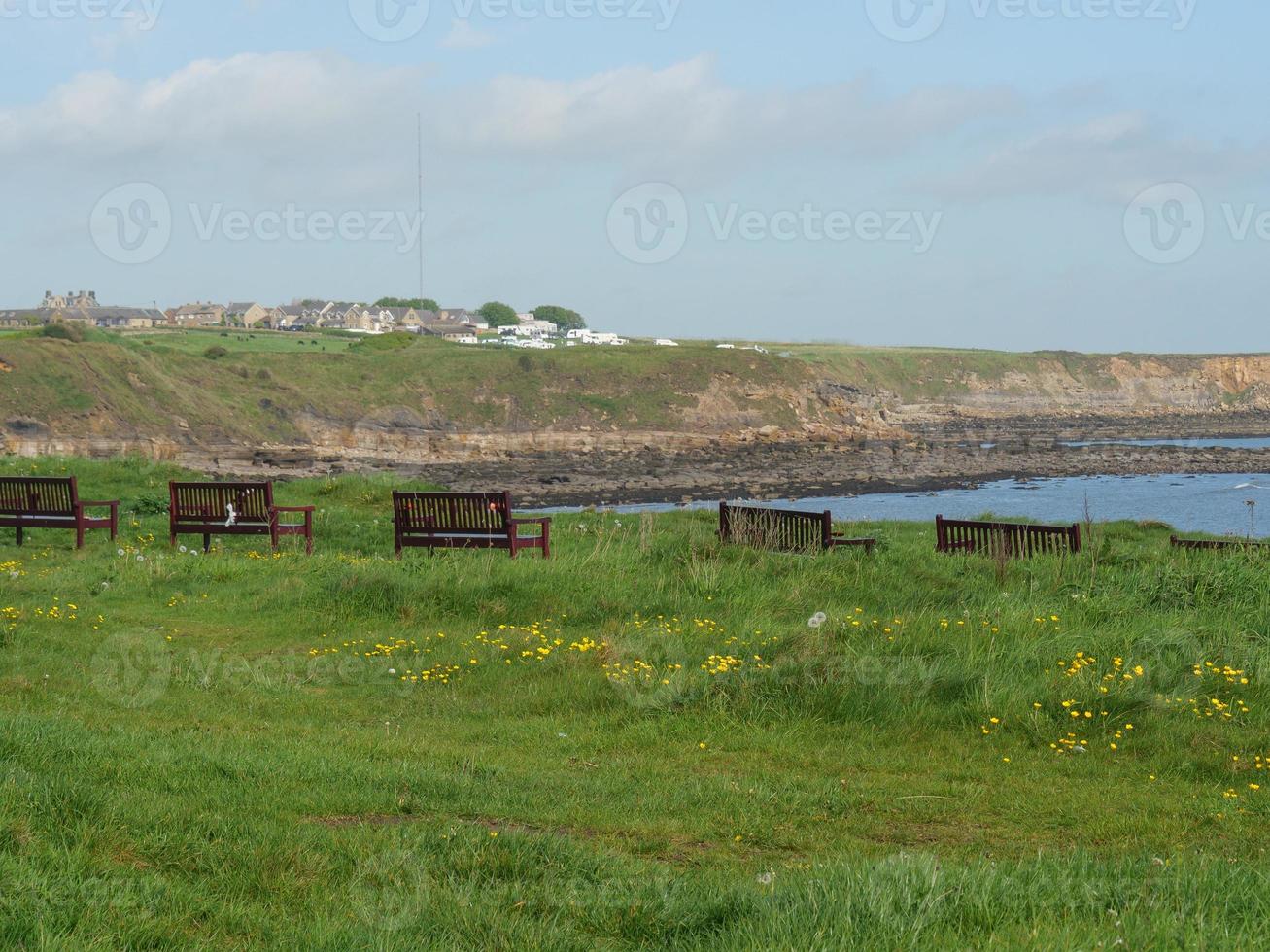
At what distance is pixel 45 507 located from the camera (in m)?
16.0

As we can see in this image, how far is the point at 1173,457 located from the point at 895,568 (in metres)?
65.3

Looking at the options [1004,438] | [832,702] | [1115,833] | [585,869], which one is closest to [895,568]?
[832,702]

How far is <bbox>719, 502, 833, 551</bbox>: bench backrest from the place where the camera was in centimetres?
1297

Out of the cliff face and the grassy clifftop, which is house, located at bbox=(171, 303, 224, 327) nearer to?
the grassy clifftop

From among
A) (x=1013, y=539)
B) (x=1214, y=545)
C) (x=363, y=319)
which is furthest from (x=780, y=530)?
(x=363, y=319)

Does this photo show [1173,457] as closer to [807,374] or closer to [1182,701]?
[807,374]

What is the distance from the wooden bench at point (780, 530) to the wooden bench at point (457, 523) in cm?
224

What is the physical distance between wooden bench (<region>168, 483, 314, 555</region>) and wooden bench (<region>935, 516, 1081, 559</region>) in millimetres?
8143

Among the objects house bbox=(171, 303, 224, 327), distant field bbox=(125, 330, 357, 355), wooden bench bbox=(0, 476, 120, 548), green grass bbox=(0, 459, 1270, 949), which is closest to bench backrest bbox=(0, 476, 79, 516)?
wooden bench bbox=(0, 476, 120, 548)

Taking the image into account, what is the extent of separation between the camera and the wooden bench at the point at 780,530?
1286 cm

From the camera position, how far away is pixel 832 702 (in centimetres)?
771

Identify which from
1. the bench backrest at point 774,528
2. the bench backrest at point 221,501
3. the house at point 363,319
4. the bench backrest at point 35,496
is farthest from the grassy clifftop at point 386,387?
the bench backrest at point 774,528

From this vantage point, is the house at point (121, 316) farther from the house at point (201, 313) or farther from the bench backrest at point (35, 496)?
the bench backrest at point (35, 496)

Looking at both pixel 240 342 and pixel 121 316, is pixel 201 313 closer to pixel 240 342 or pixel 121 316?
pixel 121 316
